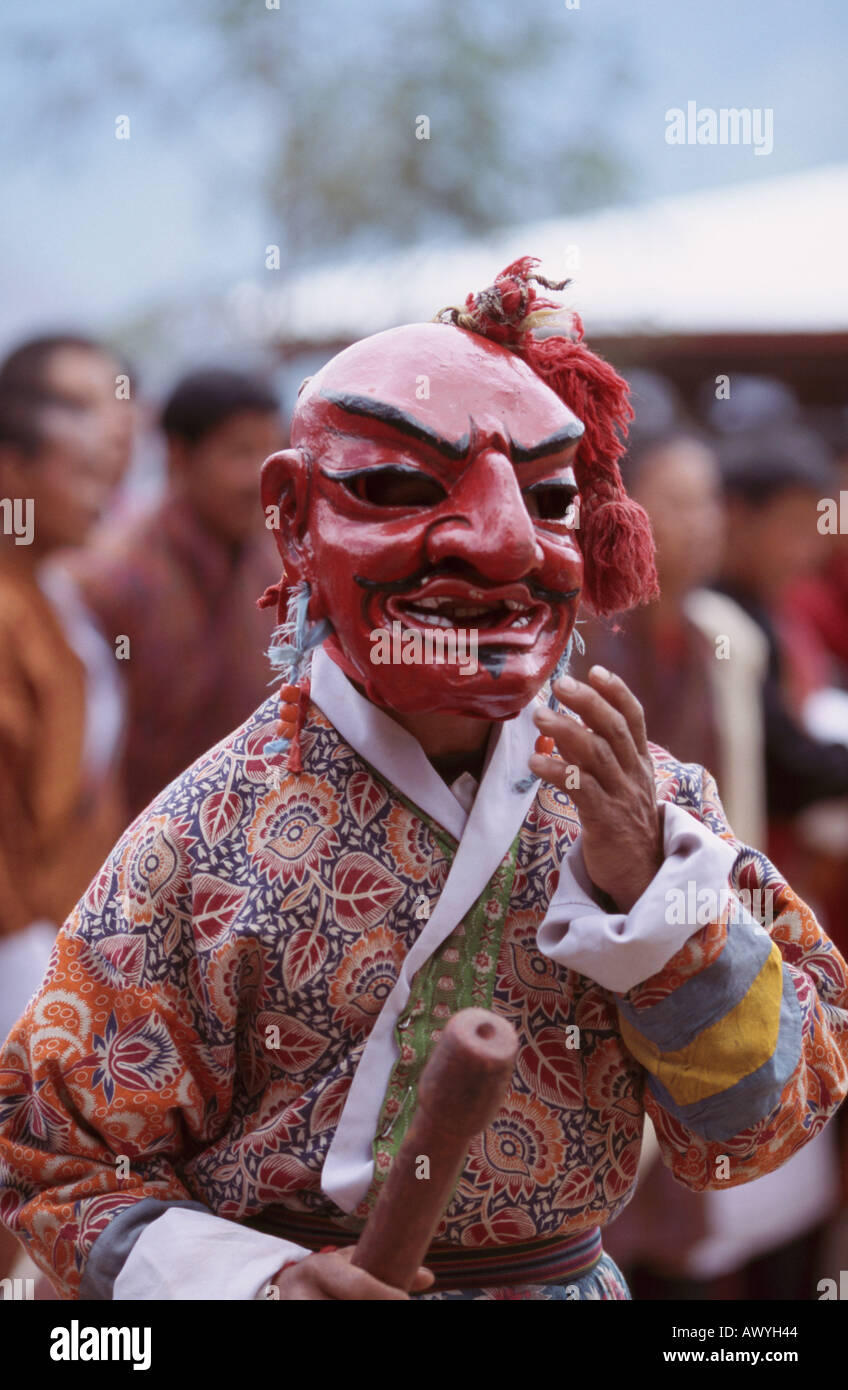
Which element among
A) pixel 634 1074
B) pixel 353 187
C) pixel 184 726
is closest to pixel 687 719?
pixel 184 726

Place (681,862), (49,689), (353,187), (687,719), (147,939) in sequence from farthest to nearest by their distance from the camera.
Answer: (353,187), (687,719), (49,689), (147,939), (681,862)

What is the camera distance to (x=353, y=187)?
648 cm

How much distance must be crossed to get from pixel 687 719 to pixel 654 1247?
1.19 meters

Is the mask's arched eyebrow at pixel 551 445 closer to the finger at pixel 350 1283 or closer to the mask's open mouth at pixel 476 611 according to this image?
the mask's open mouth at pixel 476 611

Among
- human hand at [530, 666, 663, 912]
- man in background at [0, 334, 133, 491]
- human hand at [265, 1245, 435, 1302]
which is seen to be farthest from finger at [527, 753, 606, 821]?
man in background at [0, 334, 133, 491]

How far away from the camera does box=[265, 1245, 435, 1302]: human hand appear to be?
59.7 inches

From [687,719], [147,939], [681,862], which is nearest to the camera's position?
[681,862]

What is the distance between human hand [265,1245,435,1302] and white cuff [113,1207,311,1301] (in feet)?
0.08

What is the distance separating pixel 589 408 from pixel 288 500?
33cm

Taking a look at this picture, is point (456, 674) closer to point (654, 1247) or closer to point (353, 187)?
point (654, 1247)

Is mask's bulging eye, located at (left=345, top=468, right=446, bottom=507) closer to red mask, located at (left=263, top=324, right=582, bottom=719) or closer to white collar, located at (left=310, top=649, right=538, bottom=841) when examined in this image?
red mask, located at (left=263, top=324, right=582, bottom=719)

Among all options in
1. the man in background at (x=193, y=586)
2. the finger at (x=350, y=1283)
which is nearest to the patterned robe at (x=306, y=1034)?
the finger at (x=350, y=1283)

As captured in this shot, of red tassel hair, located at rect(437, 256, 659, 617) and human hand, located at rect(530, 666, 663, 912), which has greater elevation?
red tassel hair, located at rect(437, 256, 659, 617)

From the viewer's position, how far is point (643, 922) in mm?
1547
